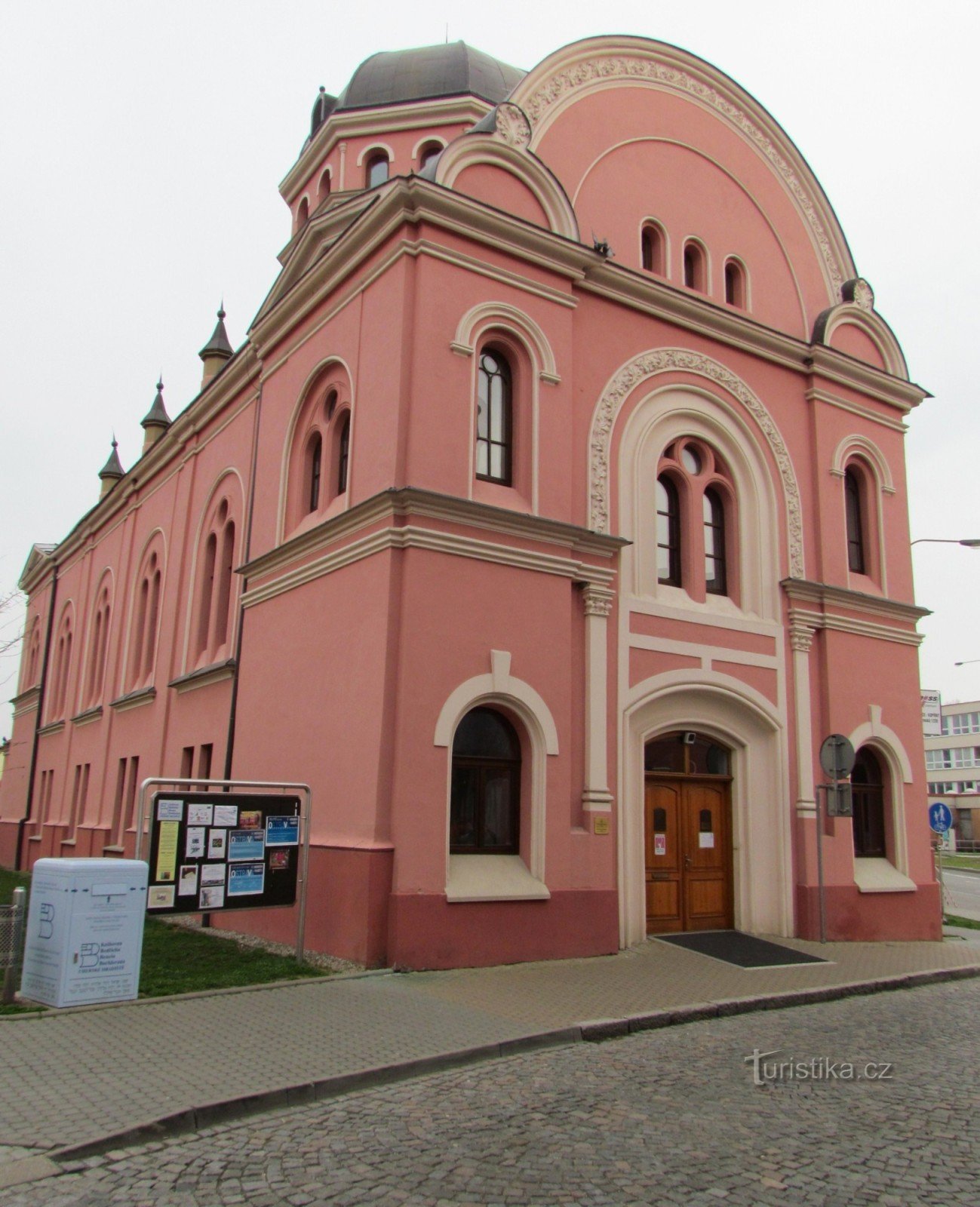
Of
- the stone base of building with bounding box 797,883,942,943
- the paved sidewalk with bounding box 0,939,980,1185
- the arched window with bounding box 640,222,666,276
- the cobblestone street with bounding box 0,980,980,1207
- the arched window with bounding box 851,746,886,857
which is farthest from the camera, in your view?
the arched window with bounding box 851,746,886,857

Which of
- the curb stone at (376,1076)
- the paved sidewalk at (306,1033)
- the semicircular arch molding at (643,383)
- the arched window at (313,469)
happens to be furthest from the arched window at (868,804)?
the arched window at (313,469)

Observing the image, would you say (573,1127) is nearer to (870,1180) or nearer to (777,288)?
(870,1180)

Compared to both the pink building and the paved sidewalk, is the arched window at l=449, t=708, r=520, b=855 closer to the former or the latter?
the pink building

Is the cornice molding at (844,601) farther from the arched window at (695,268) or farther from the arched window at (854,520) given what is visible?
the arched window at (695,268)

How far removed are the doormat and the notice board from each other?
18.5 feet

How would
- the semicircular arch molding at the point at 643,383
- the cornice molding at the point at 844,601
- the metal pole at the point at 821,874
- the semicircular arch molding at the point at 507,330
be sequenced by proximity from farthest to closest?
the cornice molding at the point at 844,601
the metal pole at the point at 821,874
the semicircular arch molding at the point at 643,383
the semicircular arch molding at the point at 507,330

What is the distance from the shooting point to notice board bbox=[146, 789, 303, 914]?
10602 mm

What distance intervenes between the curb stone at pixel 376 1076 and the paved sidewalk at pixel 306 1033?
0.01 metres

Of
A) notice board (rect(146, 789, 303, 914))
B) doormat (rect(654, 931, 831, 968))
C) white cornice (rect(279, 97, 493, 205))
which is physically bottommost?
doormat (rect(654, 931, 831, 968))

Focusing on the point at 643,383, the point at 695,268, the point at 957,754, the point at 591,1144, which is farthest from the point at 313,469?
the point at 957,754

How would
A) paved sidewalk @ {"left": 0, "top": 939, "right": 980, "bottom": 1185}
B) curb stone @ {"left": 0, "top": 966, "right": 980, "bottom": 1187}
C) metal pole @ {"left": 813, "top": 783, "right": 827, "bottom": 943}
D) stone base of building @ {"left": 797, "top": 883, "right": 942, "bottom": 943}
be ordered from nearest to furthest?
curb stone @ {"left": 0, "top": 966, "right": 980, "bottom": 1187}, paved sidewalk @ {"left": 0, "top": 939, "right": 980, "bottom": 1185}, metal pole @ {"left": 813, "top": 783, "right": 827, "bottom": 943}, stone base of building @ {"left": 797, "top": 883, "right": 942, "bottom": 943}

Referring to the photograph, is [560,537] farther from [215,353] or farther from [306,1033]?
[215,353]

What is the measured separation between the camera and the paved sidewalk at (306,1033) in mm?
6422

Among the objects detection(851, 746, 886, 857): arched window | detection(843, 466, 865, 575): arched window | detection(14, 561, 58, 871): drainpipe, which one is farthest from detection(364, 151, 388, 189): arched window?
detection(14, 561, 58, 871): drainpipe
